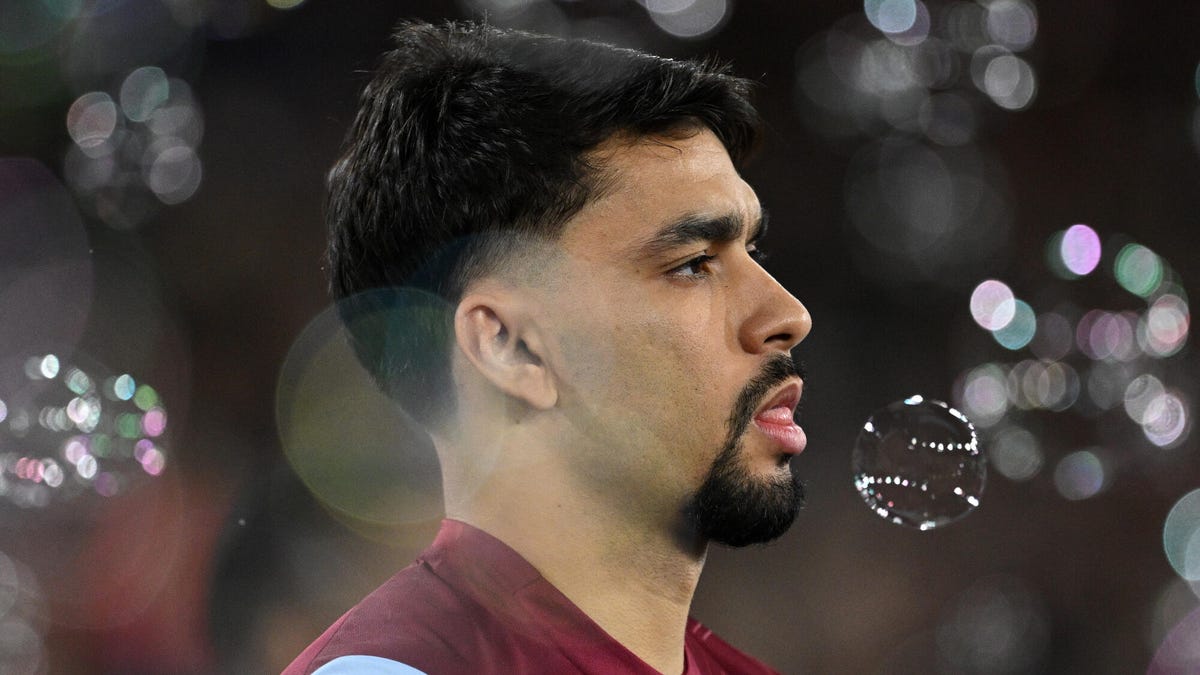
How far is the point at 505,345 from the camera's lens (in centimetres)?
112

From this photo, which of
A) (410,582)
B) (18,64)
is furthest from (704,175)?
(18,64)

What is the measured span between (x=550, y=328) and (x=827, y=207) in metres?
3.14

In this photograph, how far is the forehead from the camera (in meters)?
1.12

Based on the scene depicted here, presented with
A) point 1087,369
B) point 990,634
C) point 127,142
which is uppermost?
point 127,142

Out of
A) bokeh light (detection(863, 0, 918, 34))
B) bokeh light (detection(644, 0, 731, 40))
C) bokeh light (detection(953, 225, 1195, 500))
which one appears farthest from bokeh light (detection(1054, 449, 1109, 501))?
bokeh light (detection(644, 0, 731, 40))

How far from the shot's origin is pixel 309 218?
3.66 metres

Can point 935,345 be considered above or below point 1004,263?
below

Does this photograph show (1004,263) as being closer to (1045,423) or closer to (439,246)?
(1045,423)

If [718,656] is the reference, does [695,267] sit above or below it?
above

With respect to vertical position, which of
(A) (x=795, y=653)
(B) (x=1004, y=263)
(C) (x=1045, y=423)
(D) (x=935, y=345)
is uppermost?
(B) (x=1004, y=263)

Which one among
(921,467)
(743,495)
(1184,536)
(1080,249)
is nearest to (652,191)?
(743,495)

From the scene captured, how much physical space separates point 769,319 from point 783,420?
10 centimetres

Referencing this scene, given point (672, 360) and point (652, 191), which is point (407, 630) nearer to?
point (672, 360)

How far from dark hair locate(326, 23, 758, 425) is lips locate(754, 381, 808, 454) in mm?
273
